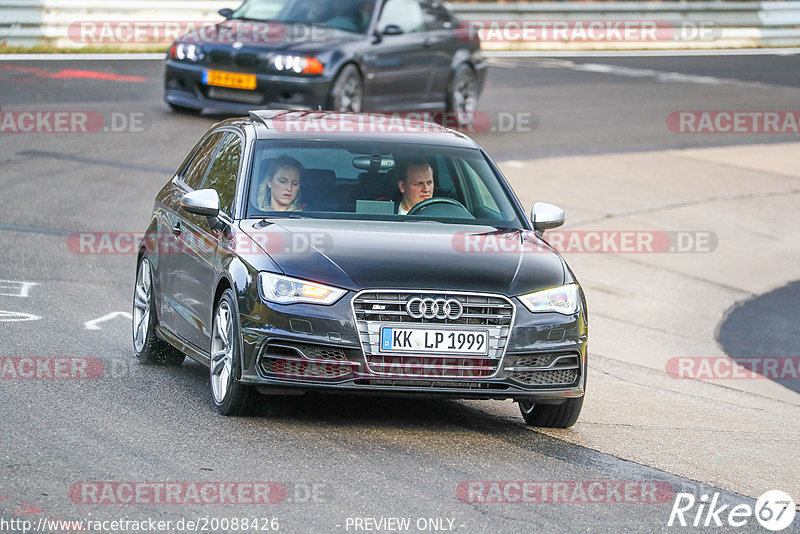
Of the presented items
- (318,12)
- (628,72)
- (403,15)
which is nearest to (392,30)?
(403,15)

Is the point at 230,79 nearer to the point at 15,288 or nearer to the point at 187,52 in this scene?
the point at 187,52

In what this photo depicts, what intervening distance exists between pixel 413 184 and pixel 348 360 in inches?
67.5

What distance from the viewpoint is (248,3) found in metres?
20.2

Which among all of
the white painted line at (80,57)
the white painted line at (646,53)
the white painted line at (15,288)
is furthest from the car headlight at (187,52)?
the white painted line at (646,53)

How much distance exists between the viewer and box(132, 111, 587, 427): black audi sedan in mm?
7363

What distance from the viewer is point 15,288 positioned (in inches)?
458

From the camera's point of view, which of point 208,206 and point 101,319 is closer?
point 208,206

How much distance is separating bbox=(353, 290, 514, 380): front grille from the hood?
48 millimetres

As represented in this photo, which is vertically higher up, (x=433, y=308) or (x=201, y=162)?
(x=433, y=308)

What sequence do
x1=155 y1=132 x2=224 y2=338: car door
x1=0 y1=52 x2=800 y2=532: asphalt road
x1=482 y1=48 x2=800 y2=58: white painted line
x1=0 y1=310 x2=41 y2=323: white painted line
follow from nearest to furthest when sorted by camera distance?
x1=0 y1=52 x2=800 y2=532: asphalt road → x1=155 y1=132 x2=224 y2=338: car door → x1=0 y1=310 x2=41 y2=323: white painted line → x1=482 y1=48 x2=800 y2=58: white painted line

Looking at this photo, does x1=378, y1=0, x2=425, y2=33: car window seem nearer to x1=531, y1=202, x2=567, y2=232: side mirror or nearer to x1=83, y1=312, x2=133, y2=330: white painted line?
x1=83, y1=312, x2=133, y2=330: white painted line

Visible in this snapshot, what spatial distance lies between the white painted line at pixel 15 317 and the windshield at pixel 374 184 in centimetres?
265

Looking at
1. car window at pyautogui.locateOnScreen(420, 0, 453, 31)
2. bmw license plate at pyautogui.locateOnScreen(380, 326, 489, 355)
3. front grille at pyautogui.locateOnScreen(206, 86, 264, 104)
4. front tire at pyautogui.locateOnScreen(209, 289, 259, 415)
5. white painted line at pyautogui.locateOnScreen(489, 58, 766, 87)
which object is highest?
bmw license plate at pyautogui.locateOnScreen(380, 326, 489, 355)

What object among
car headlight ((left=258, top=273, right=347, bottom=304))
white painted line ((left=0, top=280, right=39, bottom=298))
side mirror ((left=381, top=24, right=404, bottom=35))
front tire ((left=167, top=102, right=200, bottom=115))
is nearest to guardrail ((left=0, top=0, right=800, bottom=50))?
front tire ((left=167, top=102, right=200, bottom=115))
